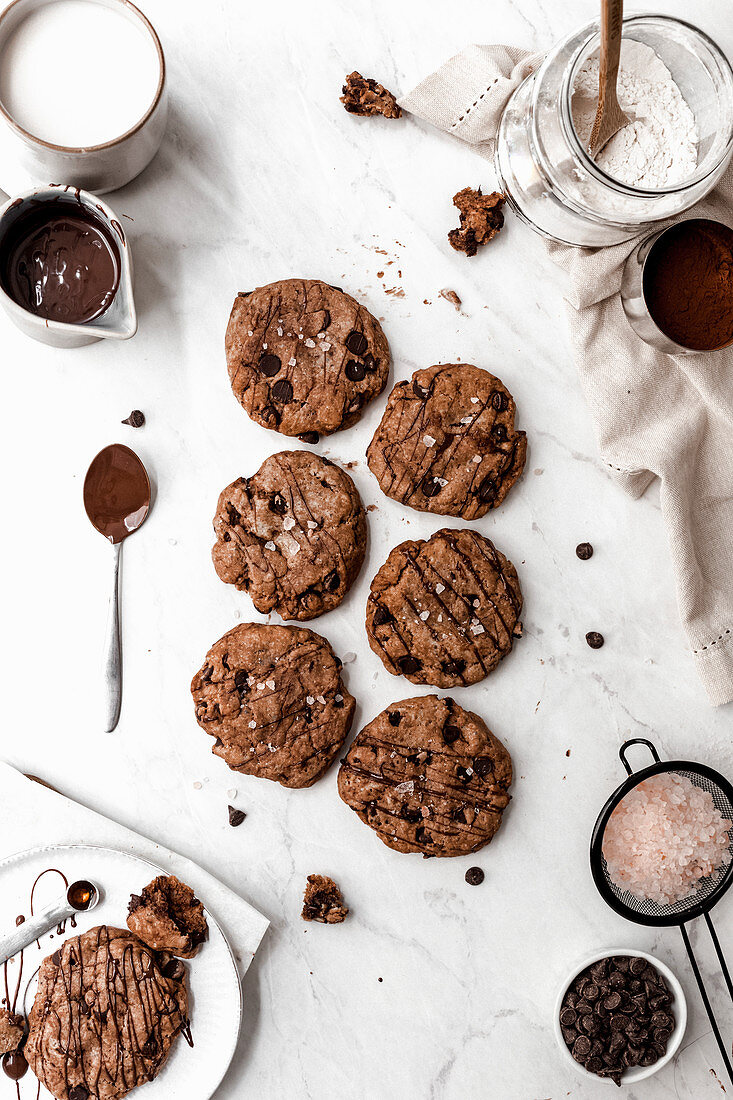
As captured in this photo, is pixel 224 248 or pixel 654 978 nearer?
pixel 654 978

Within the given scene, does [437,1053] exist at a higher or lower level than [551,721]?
lower

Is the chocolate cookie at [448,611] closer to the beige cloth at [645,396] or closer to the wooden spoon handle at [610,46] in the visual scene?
the beige cloth at [645,396]

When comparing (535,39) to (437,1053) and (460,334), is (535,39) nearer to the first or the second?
(460,334)

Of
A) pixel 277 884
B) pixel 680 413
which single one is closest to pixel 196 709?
pixel 277 884

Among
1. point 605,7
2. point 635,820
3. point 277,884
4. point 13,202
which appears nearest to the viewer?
point 605,7

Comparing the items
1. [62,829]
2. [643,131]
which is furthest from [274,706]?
[643,131]

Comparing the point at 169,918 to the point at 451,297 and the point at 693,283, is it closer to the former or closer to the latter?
the point at 451,297

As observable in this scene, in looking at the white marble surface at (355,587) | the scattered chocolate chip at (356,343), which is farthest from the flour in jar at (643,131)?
the scattered chocolate chip at (356,343)
